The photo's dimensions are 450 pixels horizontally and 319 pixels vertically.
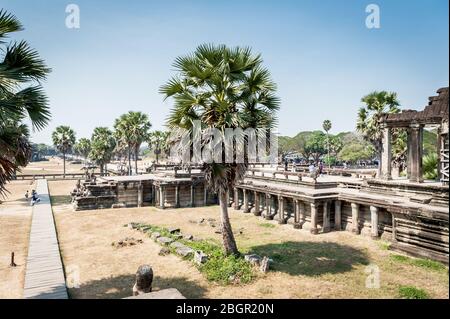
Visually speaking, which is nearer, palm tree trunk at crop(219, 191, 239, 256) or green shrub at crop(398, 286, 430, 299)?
green shrub at crop(398, 286, 430, 299)

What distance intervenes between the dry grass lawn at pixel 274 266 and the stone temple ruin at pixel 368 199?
1.15 meters

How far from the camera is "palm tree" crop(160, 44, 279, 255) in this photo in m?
14.1

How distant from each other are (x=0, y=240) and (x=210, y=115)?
1680 centimetres

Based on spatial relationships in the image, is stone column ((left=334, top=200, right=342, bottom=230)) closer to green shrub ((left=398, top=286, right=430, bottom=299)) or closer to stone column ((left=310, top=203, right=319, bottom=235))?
stone column ((left=310, top=203, right=319, bottom=235))

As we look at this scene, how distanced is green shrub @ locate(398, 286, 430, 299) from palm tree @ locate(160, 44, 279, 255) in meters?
7.88

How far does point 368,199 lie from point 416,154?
3960 millimetres

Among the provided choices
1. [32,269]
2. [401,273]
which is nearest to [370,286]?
[401,273]

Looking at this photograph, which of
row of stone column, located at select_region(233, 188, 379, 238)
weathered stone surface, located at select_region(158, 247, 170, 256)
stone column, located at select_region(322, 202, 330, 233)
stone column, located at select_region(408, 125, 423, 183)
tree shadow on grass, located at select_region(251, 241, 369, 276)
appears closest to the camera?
tree shadow on grass, located at select_region(251, 241, 369, 276)

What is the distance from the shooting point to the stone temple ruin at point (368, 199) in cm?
1540

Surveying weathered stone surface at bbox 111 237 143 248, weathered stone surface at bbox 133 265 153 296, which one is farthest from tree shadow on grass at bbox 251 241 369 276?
weathered stone surface at bbox 111 237 143 248

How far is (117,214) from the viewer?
1147 inches

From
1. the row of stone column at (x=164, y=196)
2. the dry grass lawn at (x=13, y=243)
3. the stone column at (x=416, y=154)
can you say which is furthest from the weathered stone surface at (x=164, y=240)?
the stone column at (x=416, y=154)

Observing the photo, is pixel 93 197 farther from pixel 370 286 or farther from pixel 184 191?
Answer: pixel 370 286

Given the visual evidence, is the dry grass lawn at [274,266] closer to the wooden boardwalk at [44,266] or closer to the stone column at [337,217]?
the wooden boardwalk at [44,266]
